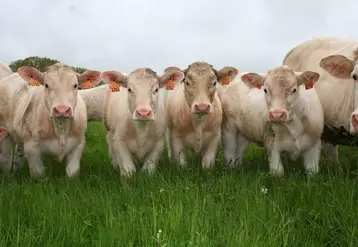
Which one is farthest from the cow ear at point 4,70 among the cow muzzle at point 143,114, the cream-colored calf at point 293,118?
the cream-colored calf at point 293,118

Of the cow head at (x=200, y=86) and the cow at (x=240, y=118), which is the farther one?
the cow at (x=240, y=118)

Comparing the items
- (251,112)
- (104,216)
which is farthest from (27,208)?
(251,112)

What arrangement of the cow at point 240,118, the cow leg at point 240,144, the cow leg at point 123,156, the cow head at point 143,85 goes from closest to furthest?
the cow head at point 143,85, the cow leg at point 123,156, the cow at point 240,118, the cow leg at point 240,144

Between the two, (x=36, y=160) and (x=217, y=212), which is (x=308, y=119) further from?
(x=36, y=160)

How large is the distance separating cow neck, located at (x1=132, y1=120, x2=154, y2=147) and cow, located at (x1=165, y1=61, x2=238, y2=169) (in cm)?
59

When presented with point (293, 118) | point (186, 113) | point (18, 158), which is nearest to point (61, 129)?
point (186, 113)

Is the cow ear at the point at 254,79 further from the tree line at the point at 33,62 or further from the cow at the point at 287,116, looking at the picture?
the tree line at the point at 33,62

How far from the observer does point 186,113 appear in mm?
6844

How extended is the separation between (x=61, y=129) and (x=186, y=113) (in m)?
1.93

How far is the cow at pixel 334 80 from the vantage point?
19.8ft

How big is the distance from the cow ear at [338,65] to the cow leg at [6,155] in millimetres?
5707

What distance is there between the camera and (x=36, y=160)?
21.1 ft

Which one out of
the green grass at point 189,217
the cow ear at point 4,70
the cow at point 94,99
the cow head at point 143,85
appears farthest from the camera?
the cow at point 94,99

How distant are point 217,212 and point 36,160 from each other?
11.7ft
